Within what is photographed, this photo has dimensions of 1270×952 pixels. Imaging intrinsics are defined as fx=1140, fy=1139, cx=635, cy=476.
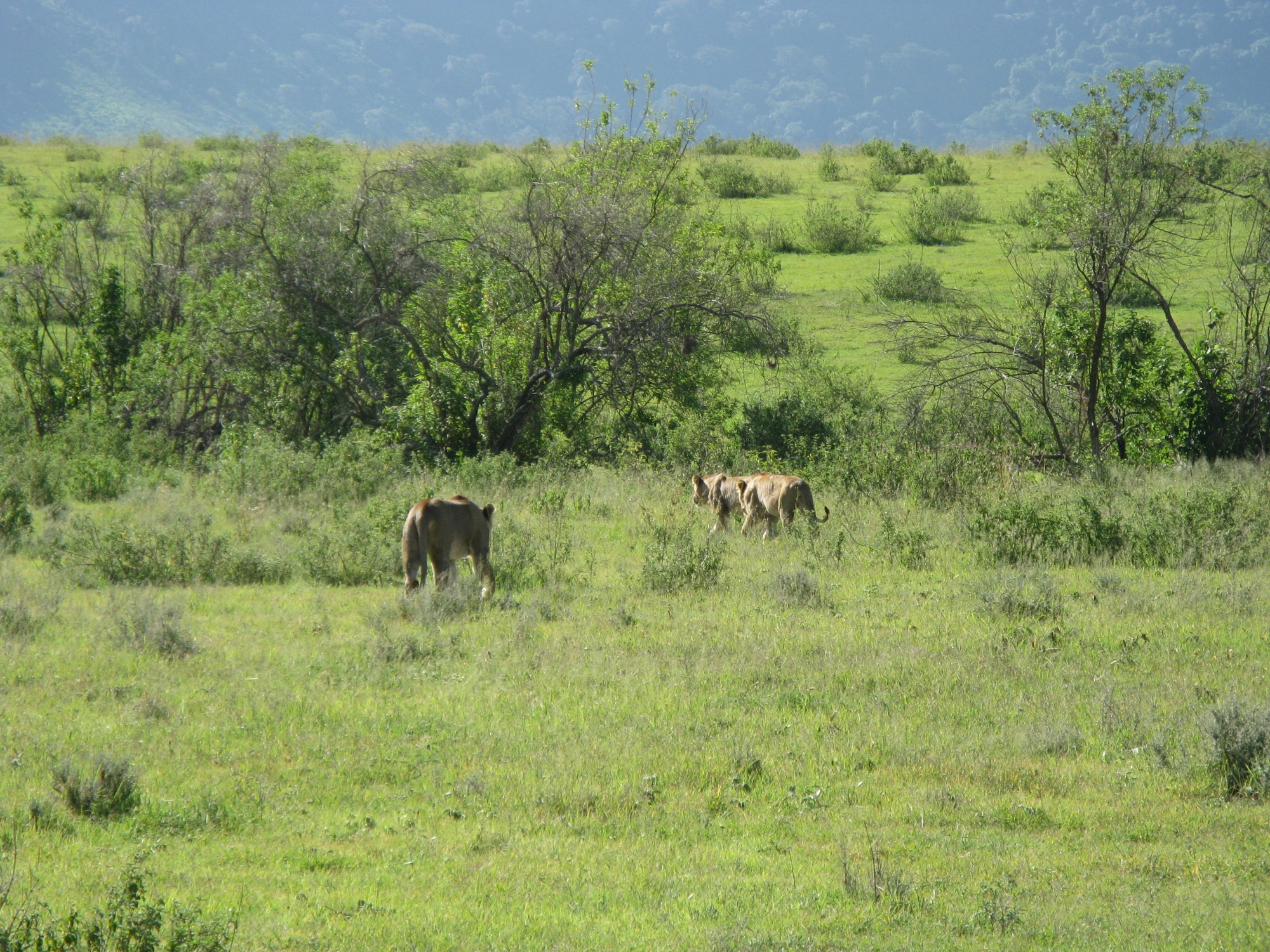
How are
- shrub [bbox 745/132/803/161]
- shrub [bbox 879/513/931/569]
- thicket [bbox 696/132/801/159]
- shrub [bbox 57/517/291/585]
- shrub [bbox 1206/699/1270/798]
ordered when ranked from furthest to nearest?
shrub [bbox 745/132/803/161]
thicket [bbox 696/132/801/159]
shrub [bbox 879/513/931/569]
shrub [bbox 57/517/291/585]
shrub [bbox 1206/699/1270/798]

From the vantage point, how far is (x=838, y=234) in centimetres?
3419

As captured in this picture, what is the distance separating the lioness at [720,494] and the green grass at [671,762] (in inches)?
136

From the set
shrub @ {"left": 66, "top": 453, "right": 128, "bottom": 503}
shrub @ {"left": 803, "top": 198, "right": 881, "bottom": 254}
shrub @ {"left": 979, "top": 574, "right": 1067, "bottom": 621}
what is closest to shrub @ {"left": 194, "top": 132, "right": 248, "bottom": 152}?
shrub @ {"left": 803, "top": 198, "right": 881, "bottom": 254}

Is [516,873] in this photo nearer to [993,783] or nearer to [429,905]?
[429,905]

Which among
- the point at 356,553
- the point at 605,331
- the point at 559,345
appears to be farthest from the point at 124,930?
the point at 559,345

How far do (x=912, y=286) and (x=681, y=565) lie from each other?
18520 millimetres

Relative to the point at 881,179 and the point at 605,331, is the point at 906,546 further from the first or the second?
the point at 881,179

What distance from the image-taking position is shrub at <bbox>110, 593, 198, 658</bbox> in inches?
356

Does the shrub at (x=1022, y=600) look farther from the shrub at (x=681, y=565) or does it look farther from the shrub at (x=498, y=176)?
the shrub at (x=498, y=176)

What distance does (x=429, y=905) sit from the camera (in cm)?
521

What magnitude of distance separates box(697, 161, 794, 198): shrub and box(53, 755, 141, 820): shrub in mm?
35107

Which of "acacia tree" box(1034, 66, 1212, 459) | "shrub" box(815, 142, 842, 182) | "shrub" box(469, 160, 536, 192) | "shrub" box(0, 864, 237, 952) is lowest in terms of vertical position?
"shrub" box(0, 864, 237, 952)

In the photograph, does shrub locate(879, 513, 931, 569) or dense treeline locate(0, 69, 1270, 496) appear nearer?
shrub locate(879, 513, 931, 569)

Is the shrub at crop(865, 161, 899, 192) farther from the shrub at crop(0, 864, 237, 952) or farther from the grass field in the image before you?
the shrub at crop(0, 864, 237, 952)
